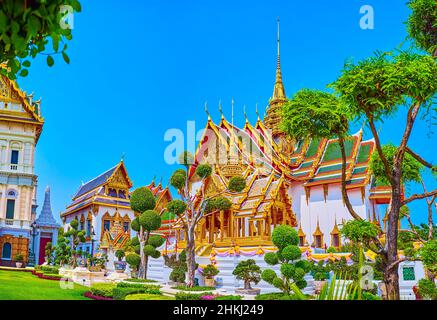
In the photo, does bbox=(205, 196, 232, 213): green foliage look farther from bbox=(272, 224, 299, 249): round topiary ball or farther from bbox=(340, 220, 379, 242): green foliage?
bbox=(340, 220, 379, 242): green foliage

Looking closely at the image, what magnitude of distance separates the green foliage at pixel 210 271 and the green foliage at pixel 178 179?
2162 millimetres

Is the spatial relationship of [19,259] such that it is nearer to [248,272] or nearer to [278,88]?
[248,272]

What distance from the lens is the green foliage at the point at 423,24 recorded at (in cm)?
605

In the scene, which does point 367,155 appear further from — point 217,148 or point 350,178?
point 217,148

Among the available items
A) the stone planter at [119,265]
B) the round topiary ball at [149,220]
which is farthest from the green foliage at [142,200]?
the stone planter at [119,265]

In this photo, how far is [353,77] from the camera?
476 cm

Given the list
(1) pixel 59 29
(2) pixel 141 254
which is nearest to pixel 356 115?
(1) pixel 59 29

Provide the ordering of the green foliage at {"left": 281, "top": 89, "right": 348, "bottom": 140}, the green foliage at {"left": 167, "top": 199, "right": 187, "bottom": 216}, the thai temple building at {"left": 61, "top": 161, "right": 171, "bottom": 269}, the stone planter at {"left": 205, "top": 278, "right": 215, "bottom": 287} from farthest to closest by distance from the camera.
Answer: the thai temple building at {"left": 61, "top": 161, "right": 171, "bottom": 269} < the stone planter at {"left": 205, "top": 278, "right": 215, "bottom": 287} < the green foliage at {"left": 167, "top": 199, "right": 187, "bottom": 216} < the green foliage at {"left": 281, "top": 89, "right": 348, "bottom": 140}

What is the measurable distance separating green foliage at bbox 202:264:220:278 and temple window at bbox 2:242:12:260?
837 centimetres

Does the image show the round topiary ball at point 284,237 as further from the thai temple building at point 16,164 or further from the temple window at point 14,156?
the temple window at point 14,156

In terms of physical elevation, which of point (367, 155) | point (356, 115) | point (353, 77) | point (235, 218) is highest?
point (367, 155)

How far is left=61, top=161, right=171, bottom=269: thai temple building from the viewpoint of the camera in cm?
1738

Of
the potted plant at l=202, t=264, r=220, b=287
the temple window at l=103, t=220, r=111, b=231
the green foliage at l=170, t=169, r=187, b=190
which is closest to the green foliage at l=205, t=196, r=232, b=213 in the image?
the green foliage at l=170, t=169, r=187, b=190
